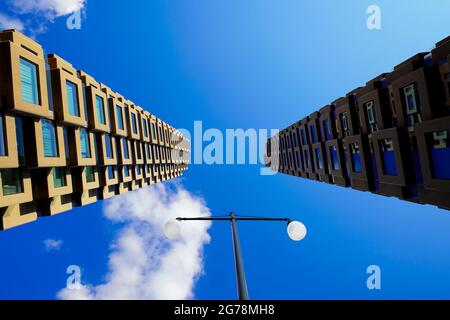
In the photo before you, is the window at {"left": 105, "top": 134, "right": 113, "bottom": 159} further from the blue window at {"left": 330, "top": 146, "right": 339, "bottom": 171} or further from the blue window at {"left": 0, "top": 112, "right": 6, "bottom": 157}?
the blue window at {"left": 330, "top": 146, "right": 339, "bottom": 171}

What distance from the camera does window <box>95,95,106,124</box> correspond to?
61.3 feet

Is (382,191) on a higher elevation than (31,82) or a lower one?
lower

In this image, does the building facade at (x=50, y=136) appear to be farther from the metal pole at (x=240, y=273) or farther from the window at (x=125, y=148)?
the metal pole at (x=240, y=273)

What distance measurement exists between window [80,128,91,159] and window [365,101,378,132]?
14.9 m

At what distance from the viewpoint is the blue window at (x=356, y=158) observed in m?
18.1

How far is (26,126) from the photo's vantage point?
11727mm

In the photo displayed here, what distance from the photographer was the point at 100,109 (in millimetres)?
19219

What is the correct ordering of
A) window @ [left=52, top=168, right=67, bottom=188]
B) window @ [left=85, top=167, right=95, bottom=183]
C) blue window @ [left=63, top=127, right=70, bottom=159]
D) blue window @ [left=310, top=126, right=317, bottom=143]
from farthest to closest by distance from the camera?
1. blue window @ [left=310, top=126, right=317, bottom=143]
2. window @ [left=85, top=167, right=95, bottom=183]
3. blue window @ [left=63, top=127, right=70, bottom=159]
4. window @ [left=52, top=168, right=67, bottom=188]

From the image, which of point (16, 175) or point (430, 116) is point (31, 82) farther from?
point (430, 116)

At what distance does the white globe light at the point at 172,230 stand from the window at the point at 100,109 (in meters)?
10.6

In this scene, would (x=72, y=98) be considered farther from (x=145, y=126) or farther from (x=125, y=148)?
(x=145, y=126)

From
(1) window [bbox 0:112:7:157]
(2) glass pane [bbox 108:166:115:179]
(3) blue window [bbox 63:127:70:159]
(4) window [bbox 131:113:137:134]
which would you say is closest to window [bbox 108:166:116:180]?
(2) glass pane [bbox 108:166:115:179]
